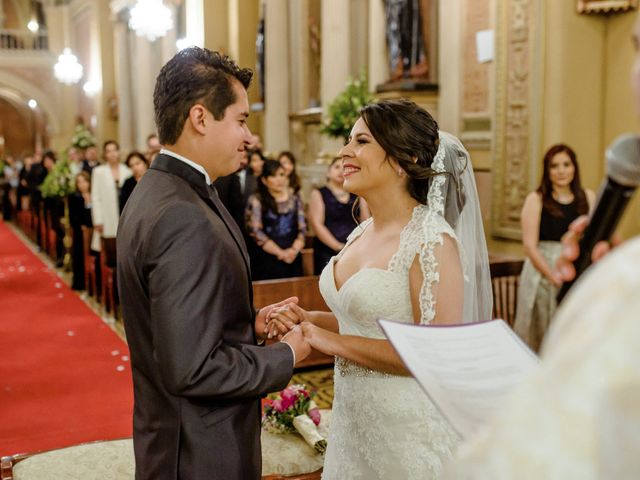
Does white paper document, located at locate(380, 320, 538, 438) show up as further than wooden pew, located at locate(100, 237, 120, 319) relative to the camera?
No

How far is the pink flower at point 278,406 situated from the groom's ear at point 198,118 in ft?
6.13

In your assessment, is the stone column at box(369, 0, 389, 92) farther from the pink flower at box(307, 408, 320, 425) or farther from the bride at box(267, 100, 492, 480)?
the bride at box(267, 100, 492, 480)

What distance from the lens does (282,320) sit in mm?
2344

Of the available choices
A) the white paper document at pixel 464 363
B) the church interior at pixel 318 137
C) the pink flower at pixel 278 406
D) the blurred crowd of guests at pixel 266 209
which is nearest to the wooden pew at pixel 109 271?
the church interior at pixel 318 137

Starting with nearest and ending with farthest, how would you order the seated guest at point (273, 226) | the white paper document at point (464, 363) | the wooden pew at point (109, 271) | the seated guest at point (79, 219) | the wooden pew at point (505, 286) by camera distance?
the white paper document at point (464, 363) → the wooden pew at point (505, 286) → the seated guest at point (273, 226) → the wooden pew at point (109, 271) → the seated guest at point (79, 219)

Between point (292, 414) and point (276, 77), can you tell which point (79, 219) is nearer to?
point (276, 77)

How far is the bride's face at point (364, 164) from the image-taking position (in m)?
2.48

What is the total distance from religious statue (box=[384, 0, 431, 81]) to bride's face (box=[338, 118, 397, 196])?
20.8 ft

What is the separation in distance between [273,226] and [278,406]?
307cm

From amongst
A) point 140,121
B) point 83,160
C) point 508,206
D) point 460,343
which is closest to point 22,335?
point 508,206

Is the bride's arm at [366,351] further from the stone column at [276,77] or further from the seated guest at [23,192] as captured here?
the seated guest at [23,192]

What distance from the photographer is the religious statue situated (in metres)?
8.53

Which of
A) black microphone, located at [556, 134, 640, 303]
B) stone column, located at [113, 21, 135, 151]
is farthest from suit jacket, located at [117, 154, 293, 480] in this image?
stone column, located at [113, 21, 135, 151]

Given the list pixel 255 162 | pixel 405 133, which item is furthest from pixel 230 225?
pixel 255 162
